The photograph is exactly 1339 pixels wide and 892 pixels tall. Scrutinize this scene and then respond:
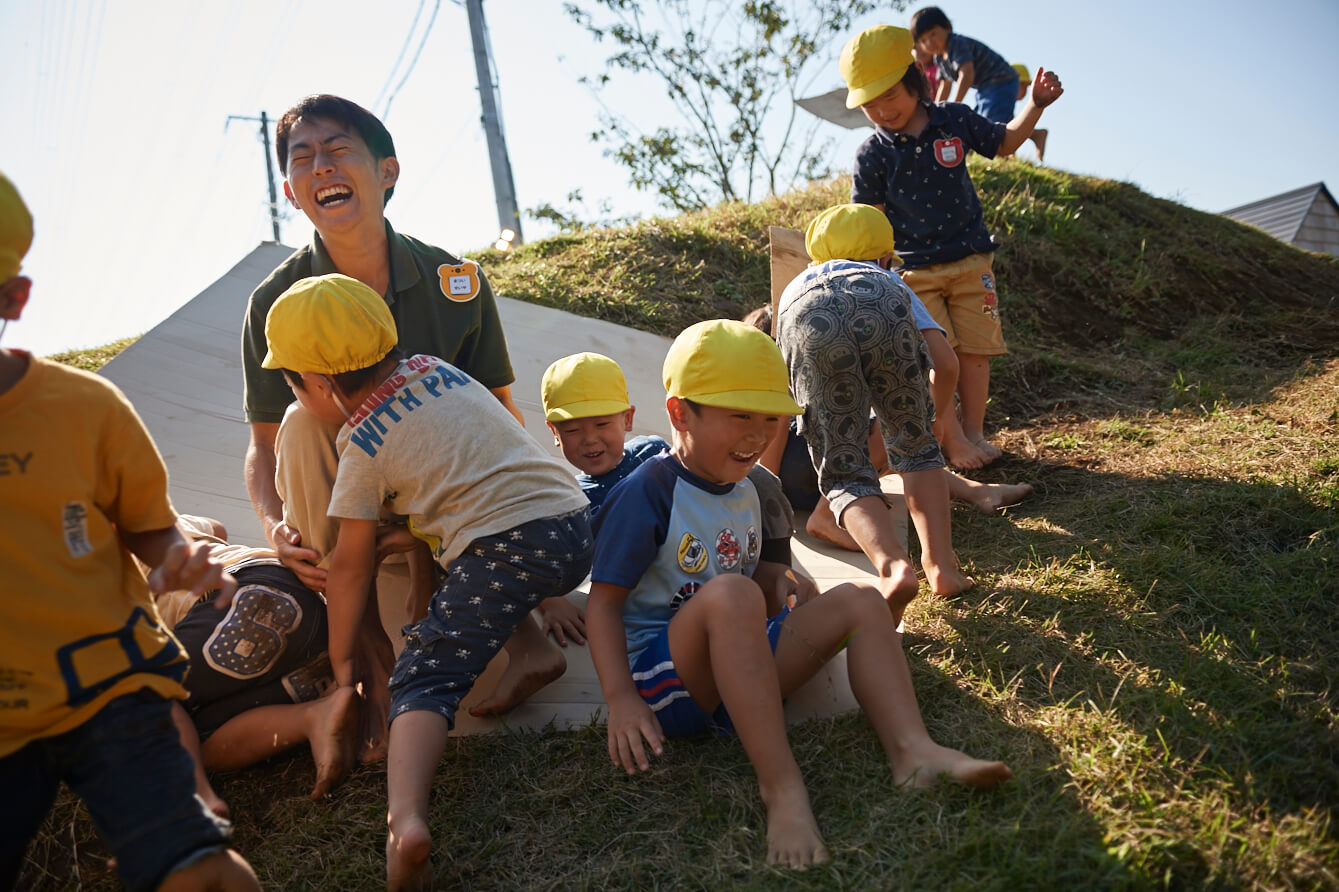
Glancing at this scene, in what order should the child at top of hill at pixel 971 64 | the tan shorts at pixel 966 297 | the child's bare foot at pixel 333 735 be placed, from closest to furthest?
the child's bare foot at pixel 333 735 < the tan shorts at pixel 966 297 < the child at top of hill at pixel 971 64

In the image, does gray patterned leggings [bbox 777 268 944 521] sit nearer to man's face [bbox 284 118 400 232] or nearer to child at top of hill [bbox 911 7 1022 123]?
man's face [bbox 284 118 400 232]

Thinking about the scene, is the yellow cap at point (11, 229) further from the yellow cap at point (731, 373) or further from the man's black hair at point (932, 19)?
the man's black hair at point (932, 19)

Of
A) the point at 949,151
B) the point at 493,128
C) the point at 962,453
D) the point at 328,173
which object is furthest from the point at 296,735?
the point at 493,128

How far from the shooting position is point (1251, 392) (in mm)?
4066

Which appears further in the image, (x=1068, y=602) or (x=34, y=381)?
(x=1068, y=602)

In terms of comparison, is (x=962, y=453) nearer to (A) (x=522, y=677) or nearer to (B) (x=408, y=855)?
(A) (x=522, y=677)

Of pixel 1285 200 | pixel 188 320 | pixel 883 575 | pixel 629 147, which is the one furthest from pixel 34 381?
pixel 1285 200

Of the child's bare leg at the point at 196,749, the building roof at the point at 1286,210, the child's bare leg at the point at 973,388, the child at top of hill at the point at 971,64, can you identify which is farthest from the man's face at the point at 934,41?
the building roof at the point at 1286,210

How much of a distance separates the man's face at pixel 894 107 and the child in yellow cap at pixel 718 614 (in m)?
2.03

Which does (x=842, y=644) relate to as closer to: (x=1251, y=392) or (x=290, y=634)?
(x=290, y=634)

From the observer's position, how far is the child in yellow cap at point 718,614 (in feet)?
5.83

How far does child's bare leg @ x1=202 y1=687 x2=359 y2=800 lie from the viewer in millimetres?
2025

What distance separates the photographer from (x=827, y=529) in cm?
322

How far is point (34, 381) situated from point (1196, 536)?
279cm
